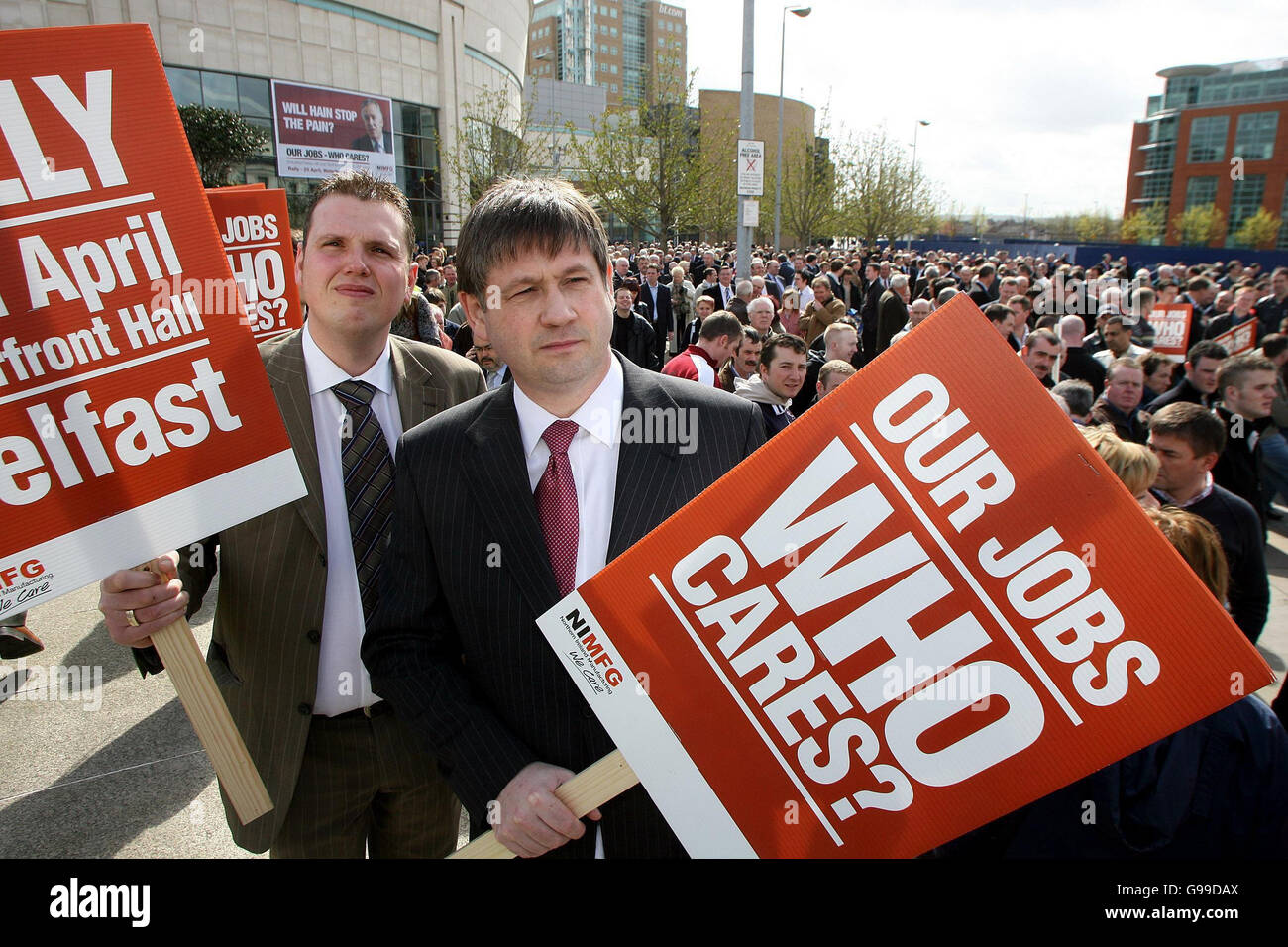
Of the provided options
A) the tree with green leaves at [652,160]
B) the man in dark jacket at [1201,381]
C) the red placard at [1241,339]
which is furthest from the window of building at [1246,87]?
the man in dark jacket at [1201,381]

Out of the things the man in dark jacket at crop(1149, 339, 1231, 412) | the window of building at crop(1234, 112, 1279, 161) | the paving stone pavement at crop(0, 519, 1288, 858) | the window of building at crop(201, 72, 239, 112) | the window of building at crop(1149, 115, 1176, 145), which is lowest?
the paving stone pavement at crop(0, 519, 1288, 858)

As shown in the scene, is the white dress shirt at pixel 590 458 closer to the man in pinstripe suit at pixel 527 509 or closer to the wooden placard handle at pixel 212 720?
the man in pinstripe suit at pixel 527 509

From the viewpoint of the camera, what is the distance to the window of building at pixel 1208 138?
212 ft

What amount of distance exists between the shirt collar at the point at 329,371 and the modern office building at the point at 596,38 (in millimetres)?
100034

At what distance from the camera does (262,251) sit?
459cm

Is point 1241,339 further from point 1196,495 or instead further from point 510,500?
point 510,500

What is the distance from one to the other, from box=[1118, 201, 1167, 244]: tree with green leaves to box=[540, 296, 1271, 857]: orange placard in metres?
73.0

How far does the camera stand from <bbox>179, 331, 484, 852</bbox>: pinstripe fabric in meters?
1.92

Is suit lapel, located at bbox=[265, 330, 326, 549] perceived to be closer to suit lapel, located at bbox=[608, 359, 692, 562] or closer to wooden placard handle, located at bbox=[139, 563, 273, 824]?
wooden placard handle, located at bbox=[139, 563, 273, 824]

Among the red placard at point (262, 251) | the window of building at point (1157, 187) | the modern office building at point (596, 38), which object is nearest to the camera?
the red placard at point (262, 251)

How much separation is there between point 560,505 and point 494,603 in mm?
240

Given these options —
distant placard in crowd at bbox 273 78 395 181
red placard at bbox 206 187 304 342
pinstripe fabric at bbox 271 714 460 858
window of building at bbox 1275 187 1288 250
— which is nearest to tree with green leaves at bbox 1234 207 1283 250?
window of building at bbox 1275 187 1288 250

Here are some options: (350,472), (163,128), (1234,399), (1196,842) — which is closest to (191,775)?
(350,472)
